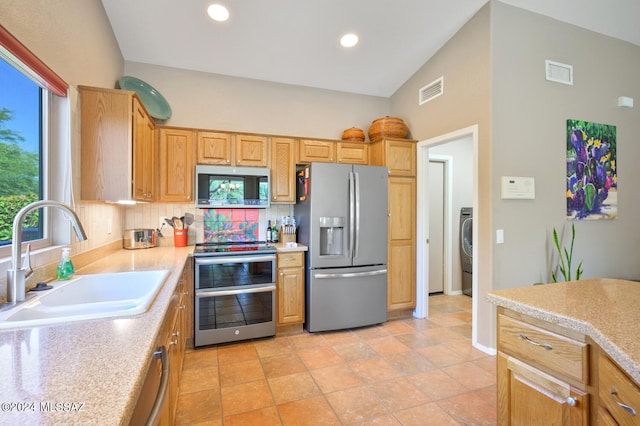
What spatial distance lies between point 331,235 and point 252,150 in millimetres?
1292

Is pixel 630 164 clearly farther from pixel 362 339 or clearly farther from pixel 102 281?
pixel 102 281

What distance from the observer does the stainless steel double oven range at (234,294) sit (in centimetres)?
280

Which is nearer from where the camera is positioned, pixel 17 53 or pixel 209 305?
pixel 17 53

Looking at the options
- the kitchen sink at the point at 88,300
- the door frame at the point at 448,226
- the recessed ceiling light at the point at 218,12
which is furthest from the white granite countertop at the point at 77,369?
the door frame at the point at 448,226

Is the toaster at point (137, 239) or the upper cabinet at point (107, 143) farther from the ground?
the upper cabinet at point (107, 143)

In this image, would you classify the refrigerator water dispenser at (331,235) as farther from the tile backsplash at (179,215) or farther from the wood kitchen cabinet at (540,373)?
the wood kitchen cabinet at (540,373)

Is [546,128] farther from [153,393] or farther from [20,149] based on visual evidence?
[20,149]

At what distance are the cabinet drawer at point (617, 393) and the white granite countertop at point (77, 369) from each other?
131 centimetres

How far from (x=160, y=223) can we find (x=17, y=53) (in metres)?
2.16

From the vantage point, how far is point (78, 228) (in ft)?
4.38

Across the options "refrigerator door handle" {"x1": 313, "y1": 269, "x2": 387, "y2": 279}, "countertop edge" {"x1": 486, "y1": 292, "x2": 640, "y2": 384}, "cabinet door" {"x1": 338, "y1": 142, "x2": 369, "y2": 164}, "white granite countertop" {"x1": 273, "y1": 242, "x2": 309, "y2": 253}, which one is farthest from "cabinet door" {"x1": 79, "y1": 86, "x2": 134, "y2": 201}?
A: "countertop edge" {"x1": 486, "y1": 292, "x2": 640, "y2": 384}

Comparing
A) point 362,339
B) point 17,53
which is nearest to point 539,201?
point 362,339

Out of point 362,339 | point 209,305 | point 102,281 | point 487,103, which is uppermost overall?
point 487,103

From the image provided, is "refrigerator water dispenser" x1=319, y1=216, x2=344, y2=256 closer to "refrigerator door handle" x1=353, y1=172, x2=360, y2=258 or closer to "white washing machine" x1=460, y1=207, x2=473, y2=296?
"refrigerator door handle" x1=353, y1=172, x2=360, y2=258
